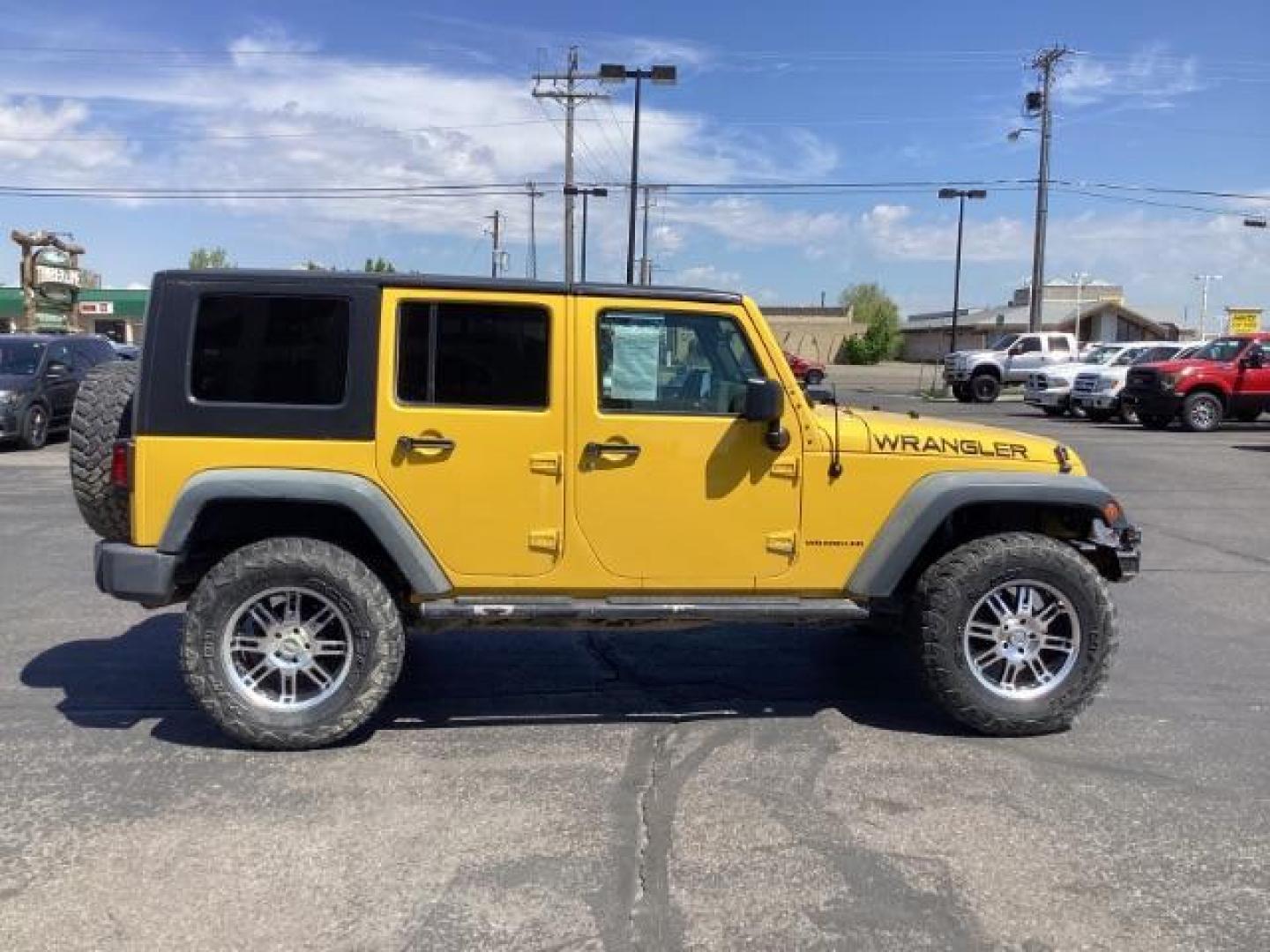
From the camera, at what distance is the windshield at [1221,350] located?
2330cm

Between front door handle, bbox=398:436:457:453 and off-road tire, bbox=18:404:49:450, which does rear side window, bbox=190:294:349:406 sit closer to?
front door handle, bbox=398:436:457:453

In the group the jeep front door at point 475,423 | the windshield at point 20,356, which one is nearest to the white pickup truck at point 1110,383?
the windshield at point 20,356

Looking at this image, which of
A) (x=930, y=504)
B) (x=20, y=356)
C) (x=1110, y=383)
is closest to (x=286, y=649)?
(x=930, y=504)

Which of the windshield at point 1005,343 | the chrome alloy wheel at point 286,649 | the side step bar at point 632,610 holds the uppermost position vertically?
the windshield at point 1005,343

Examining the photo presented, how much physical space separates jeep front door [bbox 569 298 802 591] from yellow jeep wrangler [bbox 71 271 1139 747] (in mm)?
11

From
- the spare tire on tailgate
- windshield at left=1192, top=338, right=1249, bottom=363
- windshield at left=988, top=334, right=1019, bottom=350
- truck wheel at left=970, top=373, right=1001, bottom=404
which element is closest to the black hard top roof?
the spare tire on tailgate

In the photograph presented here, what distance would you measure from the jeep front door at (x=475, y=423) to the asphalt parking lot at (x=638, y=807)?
93cm

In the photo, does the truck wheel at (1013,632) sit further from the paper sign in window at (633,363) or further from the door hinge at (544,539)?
the door hinge at (544,539)

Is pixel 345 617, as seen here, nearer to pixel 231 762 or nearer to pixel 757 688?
pixel 231 762

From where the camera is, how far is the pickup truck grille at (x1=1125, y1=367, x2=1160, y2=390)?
917 inches

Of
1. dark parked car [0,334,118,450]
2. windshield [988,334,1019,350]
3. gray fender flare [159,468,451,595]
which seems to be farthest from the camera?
windshield [988,334,1019,350]

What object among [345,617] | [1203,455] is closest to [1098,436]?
[1203,455]

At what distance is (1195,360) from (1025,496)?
70.0ft

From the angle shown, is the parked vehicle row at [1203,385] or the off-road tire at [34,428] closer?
the off-road tire at [34,428]
